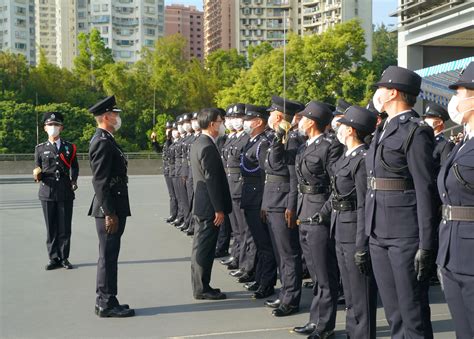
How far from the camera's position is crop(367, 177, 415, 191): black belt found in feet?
13.5

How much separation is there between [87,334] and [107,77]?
4548 cm

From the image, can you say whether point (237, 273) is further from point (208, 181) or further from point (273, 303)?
point (208, 181)

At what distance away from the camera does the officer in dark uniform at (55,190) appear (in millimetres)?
8219

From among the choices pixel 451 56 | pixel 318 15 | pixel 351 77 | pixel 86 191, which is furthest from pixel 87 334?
pixel 318 15

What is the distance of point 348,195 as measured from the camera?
15.8ft

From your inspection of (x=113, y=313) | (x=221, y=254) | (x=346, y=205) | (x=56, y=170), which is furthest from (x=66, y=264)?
(x=346, y=205)

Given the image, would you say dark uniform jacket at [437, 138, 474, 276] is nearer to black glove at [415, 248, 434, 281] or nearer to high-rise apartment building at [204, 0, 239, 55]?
black glove at [415, 248, 434, 281]

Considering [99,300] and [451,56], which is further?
[451,56]

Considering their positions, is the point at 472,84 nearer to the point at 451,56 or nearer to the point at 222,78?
the point at 451,56

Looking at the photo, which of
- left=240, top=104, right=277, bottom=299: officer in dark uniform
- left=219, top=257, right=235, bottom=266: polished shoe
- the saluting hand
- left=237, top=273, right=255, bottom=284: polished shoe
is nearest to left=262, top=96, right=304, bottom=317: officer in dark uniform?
left=240, top=104, right=277, bottom=299: officer in dark uniform

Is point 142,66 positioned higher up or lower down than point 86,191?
higher up

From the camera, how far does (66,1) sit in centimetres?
10881

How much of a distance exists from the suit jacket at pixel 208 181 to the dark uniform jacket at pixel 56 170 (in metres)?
2.48

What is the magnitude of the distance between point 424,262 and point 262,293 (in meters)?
3.06
